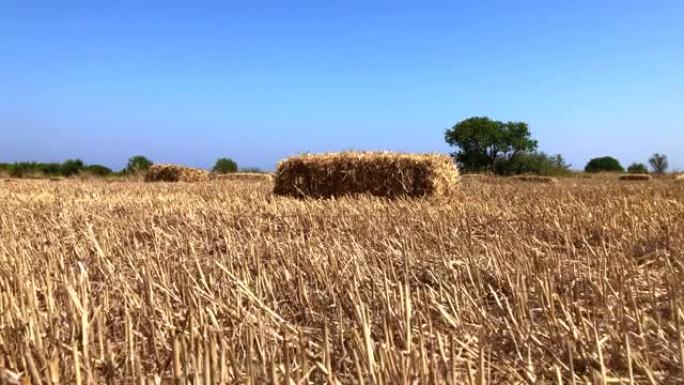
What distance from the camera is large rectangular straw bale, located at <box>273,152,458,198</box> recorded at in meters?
8.36

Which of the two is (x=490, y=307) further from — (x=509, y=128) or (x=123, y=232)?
(x=509, y=128)

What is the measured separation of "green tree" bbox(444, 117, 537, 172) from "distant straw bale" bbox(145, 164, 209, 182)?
17.3 m

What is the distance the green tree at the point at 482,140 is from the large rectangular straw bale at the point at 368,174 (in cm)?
2172

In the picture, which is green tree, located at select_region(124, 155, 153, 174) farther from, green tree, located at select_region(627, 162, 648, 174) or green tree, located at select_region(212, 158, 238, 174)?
green tree, located at select_region(627, 162, 648, 174)

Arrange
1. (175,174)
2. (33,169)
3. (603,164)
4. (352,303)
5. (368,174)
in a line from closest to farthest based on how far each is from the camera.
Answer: (352,303), (368,174), (175,174), (33,169), (603,164)

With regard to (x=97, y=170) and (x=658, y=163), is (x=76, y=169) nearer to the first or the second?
(x=97, y=170)

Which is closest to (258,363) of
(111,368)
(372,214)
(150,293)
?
(111,368)

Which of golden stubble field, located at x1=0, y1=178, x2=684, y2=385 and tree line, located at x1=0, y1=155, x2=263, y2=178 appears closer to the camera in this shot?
golden stubble field, located at x1=0, y1=178, x2=684, y2=385

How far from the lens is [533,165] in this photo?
24.3m

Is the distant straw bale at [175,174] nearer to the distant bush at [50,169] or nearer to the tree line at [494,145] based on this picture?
the distant bush at [50,169]

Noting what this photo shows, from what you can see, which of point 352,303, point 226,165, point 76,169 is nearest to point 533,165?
point 226,165

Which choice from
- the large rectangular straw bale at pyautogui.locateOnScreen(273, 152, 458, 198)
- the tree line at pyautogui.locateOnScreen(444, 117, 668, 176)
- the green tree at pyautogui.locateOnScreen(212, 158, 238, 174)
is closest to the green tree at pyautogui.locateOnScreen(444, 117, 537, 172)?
the tree line at pyautogui.locateOnScreen(444, 117, 668, 176)

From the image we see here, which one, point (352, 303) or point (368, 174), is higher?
point (368, 174)

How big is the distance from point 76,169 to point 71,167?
170 mm
